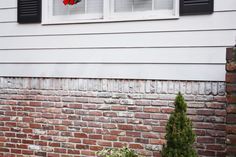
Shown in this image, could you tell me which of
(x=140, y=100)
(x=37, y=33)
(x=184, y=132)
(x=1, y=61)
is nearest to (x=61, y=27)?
(x=37, y=33)

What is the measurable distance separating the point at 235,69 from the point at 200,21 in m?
0.90

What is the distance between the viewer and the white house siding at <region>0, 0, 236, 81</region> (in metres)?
3.65

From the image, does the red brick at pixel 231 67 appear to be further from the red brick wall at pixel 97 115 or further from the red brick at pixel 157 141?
the red brick at pixel 157 141

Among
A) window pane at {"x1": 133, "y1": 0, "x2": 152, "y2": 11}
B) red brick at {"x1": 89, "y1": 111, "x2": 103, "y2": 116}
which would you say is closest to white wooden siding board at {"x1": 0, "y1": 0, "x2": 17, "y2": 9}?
window pane at {"x1": 133, "y1": 0, "x2": 152, "y2": 11}

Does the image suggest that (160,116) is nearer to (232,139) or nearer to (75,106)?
(232,139)

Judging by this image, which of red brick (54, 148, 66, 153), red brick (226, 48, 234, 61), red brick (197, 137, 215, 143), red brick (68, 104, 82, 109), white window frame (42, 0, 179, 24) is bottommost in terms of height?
red brick (54, 148, 66, 153)

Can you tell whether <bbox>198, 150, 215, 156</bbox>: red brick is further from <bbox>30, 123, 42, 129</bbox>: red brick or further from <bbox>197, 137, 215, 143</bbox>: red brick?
<bbox>30, 123, 42, 129</bbox>: red brick

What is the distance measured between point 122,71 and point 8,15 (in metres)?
1.91

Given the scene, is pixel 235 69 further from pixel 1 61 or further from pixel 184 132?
pixel 1 61

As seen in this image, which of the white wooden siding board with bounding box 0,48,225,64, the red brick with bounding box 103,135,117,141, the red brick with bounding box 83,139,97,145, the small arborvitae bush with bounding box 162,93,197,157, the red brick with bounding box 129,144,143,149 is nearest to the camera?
the small arborvitae bush with bounding box 162,93,197,157

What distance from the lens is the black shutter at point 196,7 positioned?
12.0 feet

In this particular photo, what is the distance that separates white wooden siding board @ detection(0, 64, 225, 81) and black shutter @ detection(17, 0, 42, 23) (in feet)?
2.08

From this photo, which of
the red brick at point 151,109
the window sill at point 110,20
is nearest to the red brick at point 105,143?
the red brick at point 151,109

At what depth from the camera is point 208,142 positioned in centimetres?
370
